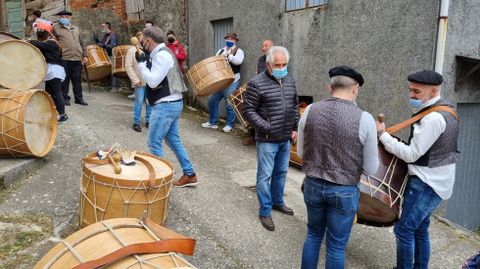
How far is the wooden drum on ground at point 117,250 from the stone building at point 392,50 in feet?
14.4

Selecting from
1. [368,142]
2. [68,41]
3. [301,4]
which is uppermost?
[301,4]

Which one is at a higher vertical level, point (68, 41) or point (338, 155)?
point (68, 41)

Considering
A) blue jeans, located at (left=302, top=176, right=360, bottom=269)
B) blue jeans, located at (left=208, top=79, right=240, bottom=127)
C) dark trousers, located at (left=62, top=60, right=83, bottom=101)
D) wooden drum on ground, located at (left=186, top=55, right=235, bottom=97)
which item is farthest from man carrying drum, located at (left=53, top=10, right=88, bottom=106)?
blue jeans, located at (left=302, top=176, right=360, bottom=269)

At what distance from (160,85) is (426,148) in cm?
271

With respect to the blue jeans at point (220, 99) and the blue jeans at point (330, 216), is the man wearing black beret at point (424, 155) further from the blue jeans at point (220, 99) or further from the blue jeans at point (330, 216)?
the blue jeans at point (220, 99)

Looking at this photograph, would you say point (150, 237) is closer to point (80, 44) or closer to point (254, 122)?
point (254, 122)

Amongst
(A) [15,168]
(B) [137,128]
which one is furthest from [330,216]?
(B) [137,128]

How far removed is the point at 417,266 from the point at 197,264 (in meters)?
1.87

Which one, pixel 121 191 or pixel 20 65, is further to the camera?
pixel 20 65

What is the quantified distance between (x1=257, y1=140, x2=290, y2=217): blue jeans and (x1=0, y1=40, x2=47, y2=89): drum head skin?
368 centimetres

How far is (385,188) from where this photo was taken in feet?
10.7

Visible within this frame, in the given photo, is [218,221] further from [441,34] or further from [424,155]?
[441,34]

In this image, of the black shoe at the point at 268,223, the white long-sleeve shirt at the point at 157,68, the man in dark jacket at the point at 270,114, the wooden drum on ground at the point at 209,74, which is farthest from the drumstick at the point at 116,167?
the wooden drum on ground at the point at 209,74

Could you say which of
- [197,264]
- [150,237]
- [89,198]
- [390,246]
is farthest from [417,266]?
[89,198]
